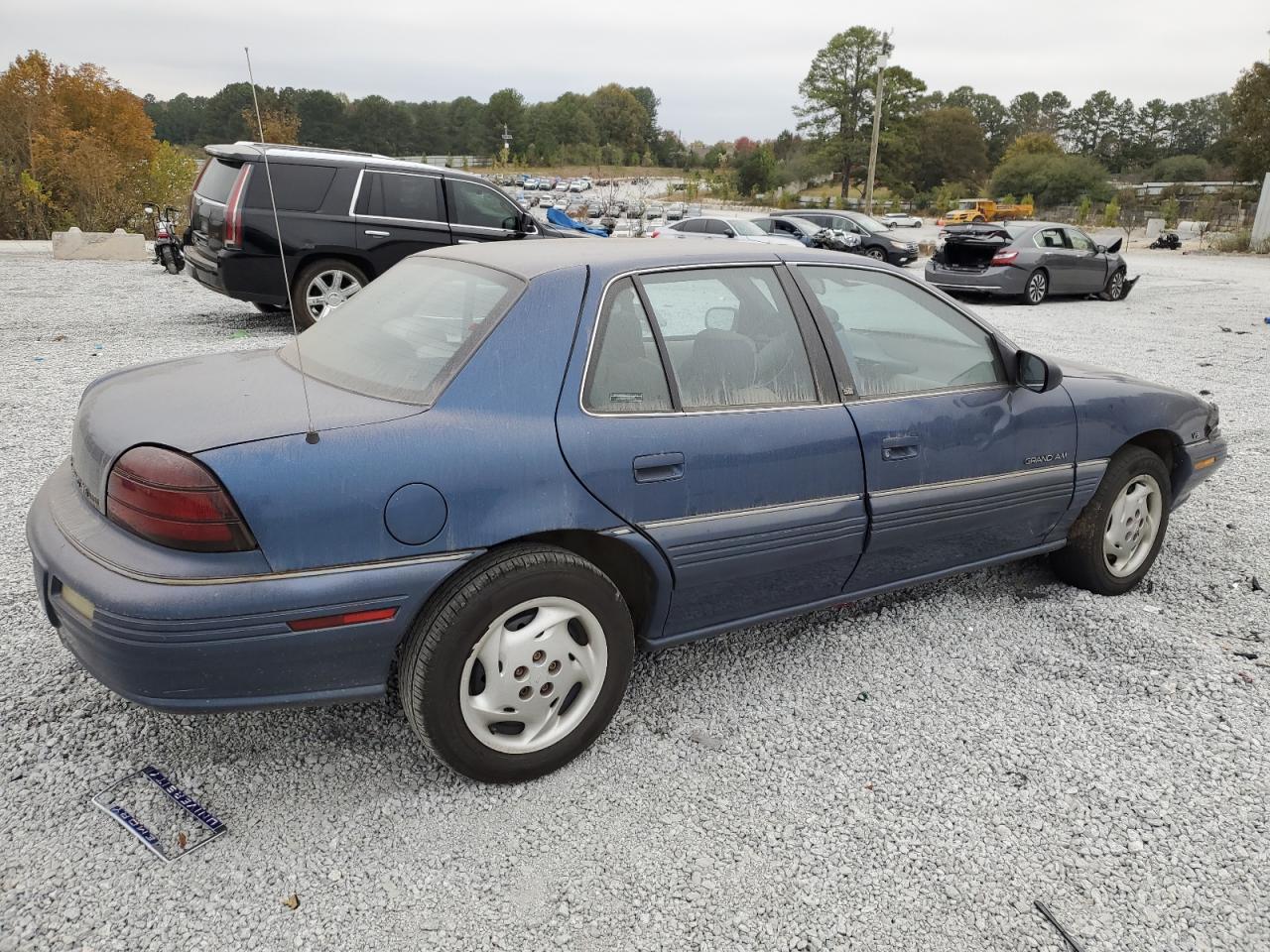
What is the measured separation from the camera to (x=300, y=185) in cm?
891

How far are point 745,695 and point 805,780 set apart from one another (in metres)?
0.49

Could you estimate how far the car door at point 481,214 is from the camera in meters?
9.86

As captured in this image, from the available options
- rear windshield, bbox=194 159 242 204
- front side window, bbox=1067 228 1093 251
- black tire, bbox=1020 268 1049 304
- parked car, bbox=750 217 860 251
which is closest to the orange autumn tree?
rear windshield, bbox=194 159 242 204

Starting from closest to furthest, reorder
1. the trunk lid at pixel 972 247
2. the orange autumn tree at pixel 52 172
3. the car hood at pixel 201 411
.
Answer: the car hood at pixel 201 411 → the trunk lid at pixel 972 247 → the orange autumn tree at pixel 52 172

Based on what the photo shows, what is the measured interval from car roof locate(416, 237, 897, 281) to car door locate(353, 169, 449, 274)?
6427mm

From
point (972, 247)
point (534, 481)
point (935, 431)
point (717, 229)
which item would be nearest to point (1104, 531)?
point (935, 431)

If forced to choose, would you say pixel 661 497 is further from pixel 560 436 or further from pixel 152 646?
pixel 152 646

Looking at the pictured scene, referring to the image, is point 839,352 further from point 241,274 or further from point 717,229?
point 717,229

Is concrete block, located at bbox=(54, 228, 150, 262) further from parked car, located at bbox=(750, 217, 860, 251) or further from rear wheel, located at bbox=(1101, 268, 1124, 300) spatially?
rear wheel, located at bbox=(1101, 268, 1124, 300)

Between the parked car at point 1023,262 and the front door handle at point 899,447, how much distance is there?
1317 centimetres

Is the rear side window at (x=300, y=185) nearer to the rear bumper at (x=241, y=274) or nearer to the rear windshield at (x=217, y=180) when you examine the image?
the rear windshield at (x=217, y=180)

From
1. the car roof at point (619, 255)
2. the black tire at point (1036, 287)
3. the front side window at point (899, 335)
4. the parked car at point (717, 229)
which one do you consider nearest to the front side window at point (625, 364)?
the car roof at point (619, 255)

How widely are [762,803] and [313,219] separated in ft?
26.7

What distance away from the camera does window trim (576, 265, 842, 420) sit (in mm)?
2574
